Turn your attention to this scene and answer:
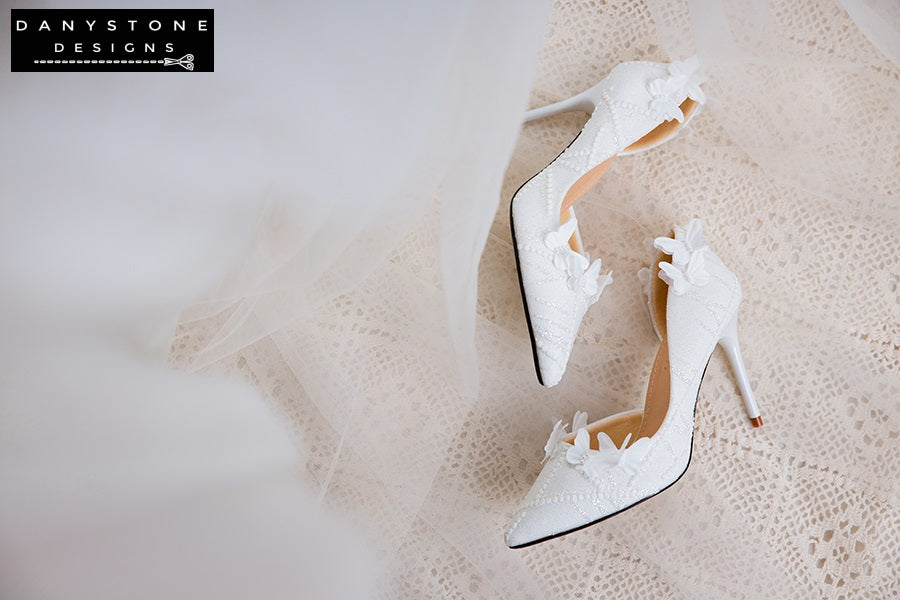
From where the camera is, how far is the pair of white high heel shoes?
766mm

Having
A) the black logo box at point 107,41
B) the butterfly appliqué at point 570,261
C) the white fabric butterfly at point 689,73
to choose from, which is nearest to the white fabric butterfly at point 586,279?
the butterfly appliqué at point 570,261

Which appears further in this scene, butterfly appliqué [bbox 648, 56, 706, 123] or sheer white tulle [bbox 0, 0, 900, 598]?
butterfly appliqué [bbox 648, 56, 706, 123]

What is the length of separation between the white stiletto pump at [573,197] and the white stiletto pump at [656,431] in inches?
3.5

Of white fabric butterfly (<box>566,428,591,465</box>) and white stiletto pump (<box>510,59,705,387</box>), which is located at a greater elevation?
white stiletto pump (<box>510,59,705,387</box>)

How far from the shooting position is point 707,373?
90cm

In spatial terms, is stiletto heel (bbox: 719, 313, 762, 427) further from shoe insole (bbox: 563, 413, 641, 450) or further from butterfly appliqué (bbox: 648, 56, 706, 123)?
butterfly appliqué (bbox: 648, 56, 706, 123)

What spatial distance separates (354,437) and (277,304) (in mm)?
172

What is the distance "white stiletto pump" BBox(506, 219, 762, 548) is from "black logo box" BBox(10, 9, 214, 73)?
0.55 metres

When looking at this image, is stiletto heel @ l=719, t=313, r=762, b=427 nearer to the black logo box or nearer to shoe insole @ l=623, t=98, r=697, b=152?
shoe insole @ l=623, t=98, r=697, b=152

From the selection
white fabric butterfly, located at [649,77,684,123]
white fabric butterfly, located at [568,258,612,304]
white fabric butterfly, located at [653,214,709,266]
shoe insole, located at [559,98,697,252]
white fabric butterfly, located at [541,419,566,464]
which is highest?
white fabric butterfly, located at [649,77,684,123]

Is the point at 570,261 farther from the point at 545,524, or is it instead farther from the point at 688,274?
the point at 545,524

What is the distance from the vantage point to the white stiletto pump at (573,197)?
0.76 metres

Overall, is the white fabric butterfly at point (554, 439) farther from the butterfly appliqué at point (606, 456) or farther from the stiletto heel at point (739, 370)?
the stiletto heel at point (739, 370)

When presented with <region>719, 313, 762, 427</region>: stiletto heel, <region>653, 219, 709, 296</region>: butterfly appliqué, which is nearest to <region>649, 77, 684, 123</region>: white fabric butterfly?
<region>653, 219, 709, 296</region>: butterfly appliqué
